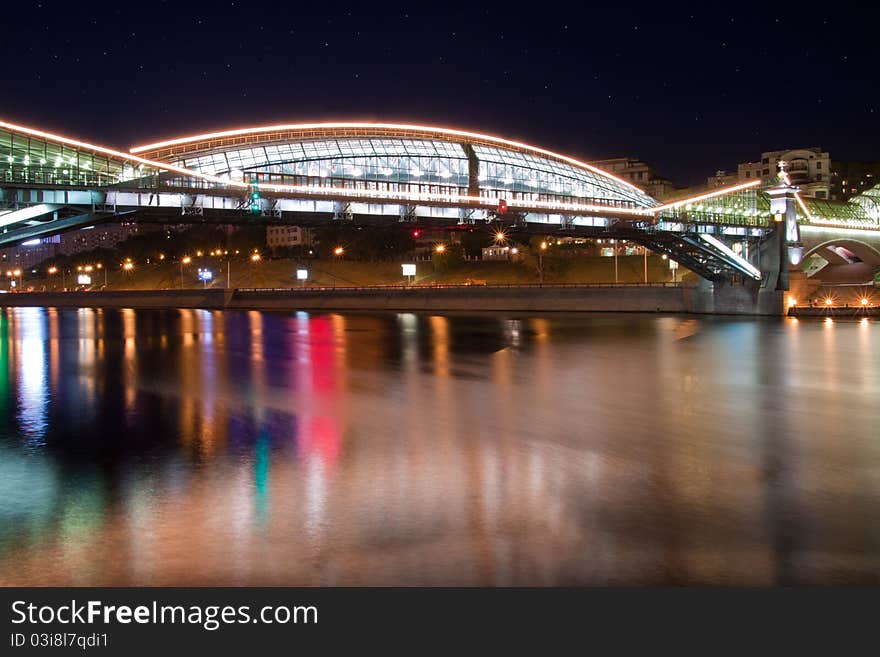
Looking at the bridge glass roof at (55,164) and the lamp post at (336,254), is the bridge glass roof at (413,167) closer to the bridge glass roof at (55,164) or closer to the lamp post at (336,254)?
the bridge glass roof at (55,164)

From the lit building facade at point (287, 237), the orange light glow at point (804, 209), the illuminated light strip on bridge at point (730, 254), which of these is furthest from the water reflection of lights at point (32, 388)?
the lit building facade at point (287, 237)

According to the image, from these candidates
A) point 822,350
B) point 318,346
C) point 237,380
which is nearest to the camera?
point 237,380

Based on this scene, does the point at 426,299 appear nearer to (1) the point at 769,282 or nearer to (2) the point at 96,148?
(1) the point at 769,282

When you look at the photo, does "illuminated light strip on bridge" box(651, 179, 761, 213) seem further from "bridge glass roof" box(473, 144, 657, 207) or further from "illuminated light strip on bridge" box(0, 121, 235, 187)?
"illuminated light strip on bridge" box(0, 121, 235, 187)

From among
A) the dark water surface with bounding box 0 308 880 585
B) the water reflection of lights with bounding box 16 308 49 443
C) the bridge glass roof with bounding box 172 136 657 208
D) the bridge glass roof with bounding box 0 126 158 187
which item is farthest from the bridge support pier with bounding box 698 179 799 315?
the water reflection of lights with bounding box 16 308 49 443

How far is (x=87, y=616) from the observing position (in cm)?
640

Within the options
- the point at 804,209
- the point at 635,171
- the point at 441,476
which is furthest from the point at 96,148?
the point at 635,171

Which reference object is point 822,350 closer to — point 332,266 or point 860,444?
point 860,444

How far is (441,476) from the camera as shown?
1083 centimetres

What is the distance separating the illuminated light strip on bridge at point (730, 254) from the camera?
62.3 m

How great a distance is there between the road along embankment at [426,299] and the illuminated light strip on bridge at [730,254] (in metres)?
4.68

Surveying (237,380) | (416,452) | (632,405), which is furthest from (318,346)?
(416,452)

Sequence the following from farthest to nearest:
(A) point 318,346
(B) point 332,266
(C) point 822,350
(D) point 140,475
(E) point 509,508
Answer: (B) point 332,266
(A) point 318,346
(C) point 822,350
(D) point 140,475
(E) point 509,508

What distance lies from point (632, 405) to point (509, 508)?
8.98 metres
